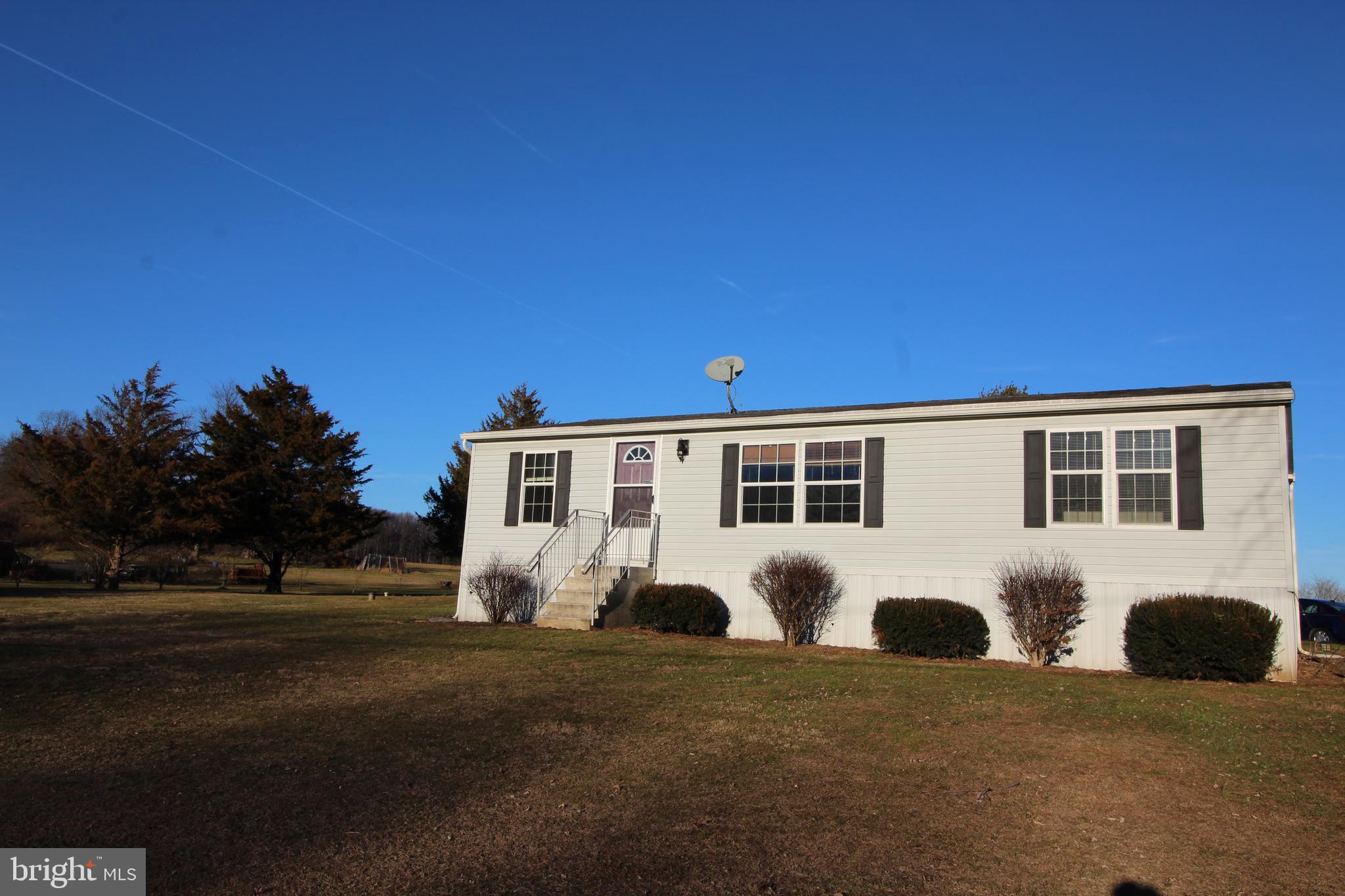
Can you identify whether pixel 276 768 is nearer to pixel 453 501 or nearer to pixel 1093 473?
pixel 1093 473

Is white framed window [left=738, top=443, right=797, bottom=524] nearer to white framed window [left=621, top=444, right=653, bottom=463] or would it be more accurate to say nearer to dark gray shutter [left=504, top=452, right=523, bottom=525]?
white framed window [left=621, top=444, right=653, bottom=463]

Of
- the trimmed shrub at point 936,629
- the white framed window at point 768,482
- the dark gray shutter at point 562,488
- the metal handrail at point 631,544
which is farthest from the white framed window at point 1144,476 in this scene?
the dark gray shutter at point 562,488

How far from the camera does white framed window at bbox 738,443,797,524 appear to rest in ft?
44.3

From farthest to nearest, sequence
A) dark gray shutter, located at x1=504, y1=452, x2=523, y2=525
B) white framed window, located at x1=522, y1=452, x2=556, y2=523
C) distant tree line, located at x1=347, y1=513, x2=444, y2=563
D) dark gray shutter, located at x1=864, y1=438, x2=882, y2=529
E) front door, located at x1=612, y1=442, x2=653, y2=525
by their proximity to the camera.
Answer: distant tree line, located at x1=347, y1=513, x2=444, y2=563
dark gray shutter, located at x1=504, y1=452, x2=523, y2=525
white framed window, located at x1=522, y1=452, x2=556, y2=523
front door, located at x1=612, y1=442, x2=653, y2=525
dark gray shutter, located at x1=864, y1=438, x2=882, y2=529

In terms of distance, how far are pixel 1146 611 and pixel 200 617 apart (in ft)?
45.8

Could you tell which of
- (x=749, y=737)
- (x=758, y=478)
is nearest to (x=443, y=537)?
(x=758, y=478)

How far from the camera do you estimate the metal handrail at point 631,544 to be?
47.3ft

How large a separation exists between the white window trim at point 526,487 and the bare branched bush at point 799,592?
4404 millimetres

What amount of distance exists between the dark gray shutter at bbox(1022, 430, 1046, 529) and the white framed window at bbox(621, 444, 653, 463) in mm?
6129

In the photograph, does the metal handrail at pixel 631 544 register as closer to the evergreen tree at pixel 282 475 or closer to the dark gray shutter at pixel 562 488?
the dark gray shutter at pixel 562 488

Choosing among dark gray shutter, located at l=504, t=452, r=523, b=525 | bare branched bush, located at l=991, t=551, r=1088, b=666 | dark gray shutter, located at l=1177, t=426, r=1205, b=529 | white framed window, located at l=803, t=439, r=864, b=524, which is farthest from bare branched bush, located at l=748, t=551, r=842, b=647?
dark gray shutter, located at l=504, t=452, r=523, b=525

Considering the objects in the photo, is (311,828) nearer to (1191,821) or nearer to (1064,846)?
(1064,846)

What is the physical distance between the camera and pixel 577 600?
13.6 m

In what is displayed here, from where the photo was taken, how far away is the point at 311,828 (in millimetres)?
4371
